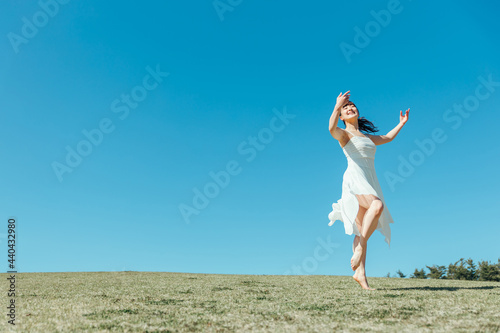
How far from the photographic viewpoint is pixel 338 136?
7.39m

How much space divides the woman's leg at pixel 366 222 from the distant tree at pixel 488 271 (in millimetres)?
10516

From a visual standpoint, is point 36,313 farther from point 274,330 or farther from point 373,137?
point 373,137

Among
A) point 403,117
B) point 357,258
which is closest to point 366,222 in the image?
point 357,258

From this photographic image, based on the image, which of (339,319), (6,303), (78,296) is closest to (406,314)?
(339,319)

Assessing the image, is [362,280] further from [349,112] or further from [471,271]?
[471,271]

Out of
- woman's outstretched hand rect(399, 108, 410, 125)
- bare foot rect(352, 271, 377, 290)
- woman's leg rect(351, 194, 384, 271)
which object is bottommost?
bare foot rect(352, 271, 377, 290)

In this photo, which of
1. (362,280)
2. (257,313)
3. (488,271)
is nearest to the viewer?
(257,313)

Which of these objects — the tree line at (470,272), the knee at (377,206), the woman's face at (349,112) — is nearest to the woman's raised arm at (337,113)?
the woman's face at (349,112)

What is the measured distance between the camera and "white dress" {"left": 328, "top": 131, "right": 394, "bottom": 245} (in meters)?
7.18

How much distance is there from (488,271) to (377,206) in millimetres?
10934

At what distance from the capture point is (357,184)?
7223mm

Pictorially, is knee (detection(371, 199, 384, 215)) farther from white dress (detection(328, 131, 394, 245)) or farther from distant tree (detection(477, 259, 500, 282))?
distant tree (detection(477, 259, 500, 282))

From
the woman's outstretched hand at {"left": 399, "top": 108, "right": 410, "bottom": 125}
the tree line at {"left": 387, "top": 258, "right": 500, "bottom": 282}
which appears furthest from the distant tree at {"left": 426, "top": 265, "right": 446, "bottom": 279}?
the woman's outstretched hand at {"left": 399, "top": 108, "right": 410, "bottom": 125}

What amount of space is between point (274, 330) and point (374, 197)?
14.4ft
